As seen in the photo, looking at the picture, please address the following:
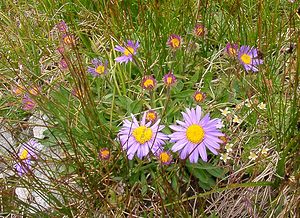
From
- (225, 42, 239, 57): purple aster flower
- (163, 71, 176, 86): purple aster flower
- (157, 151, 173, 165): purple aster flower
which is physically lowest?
(157, 151, 173, 165): purple aster flower

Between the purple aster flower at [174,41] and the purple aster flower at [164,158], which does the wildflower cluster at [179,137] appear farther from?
the purple aster flower at [174,41]

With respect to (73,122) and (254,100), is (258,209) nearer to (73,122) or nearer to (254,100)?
(254,100)

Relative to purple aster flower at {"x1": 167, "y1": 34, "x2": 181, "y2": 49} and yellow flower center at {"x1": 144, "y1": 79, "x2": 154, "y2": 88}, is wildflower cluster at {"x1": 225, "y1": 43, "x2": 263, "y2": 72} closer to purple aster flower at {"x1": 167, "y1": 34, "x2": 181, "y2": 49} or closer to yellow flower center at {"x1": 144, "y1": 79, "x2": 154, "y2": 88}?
purple aster flower at {"x1": 167, "y1": 34, "x2": 181, "y2": 49}

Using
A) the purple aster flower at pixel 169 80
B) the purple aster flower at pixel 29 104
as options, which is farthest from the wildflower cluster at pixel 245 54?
the purple aster flower at pixel 29 104

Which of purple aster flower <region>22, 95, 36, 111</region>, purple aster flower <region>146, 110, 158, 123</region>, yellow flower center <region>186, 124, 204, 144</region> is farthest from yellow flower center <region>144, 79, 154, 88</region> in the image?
purple aster flower <region>22, 95, 36, 111</region>

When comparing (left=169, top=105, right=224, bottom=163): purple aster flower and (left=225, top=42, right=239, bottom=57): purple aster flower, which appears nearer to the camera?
(left=169, top=105, right=224, bottom=163): purple aster flower

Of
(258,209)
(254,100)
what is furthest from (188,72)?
(258,209)

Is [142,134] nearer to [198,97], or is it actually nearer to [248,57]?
[198,97]

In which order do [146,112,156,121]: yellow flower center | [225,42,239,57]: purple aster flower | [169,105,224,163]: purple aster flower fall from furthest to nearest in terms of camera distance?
[225,42,239,57]: purple aster flower < [146,112,156,121]: yellow flower center < [169,105,224,163]: purple aster flower
